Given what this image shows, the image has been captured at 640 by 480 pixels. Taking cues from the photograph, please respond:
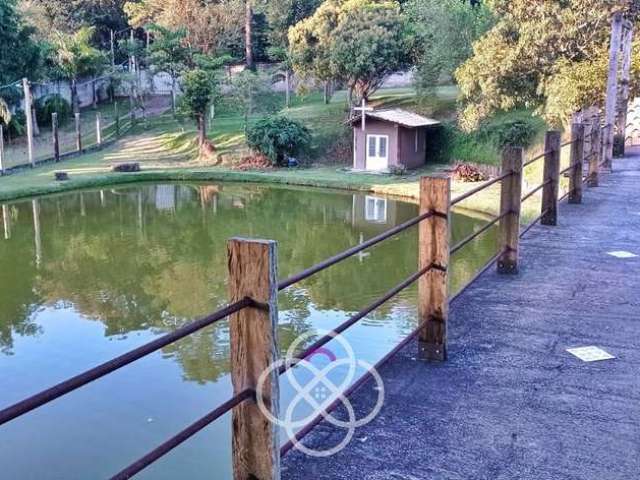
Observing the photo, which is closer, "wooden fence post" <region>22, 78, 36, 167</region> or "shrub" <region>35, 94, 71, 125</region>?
→ "wooden fence post" <region>22, 78, 36, 167</region>

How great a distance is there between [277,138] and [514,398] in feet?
64.0

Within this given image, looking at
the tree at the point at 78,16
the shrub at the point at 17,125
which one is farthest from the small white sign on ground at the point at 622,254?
the tree at the point at 78,16

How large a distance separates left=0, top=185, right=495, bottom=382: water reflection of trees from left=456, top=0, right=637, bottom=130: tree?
429 cm

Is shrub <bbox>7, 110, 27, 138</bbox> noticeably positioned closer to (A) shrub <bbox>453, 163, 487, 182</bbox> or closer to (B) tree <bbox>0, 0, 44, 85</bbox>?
(B) tree <bbox>0, 0, 44, 85</bbox>

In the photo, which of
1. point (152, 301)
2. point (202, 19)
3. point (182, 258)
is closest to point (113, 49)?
point (202, 19)

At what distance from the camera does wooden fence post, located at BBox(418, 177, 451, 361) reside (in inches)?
123

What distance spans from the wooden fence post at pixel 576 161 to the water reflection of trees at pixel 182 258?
2.49 metres

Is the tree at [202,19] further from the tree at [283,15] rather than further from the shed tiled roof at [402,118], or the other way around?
the shed tiled roof at [402,118]

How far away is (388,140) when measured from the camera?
68.0 ft

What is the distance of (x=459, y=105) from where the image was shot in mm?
21281

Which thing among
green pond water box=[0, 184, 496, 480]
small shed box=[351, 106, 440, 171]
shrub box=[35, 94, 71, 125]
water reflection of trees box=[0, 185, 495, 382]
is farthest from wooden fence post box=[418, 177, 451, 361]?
shrub box=[35, 94, 71, 125]

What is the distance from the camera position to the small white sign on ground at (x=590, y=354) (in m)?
3.36

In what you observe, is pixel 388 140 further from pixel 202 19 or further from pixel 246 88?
pixel 202 19

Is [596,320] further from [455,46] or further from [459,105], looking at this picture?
[455,46]
